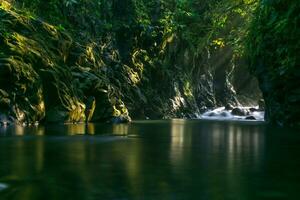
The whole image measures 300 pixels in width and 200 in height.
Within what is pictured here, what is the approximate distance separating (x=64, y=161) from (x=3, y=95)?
1892cm

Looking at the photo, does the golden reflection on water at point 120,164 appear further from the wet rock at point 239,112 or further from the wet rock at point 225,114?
the wet rock at point 225,114

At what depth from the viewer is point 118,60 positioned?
55.9m

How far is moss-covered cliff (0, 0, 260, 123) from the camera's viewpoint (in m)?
32.0

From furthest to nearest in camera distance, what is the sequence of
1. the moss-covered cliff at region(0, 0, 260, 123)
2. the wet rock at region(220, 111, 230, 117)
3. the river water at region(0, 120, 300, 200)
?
the wet rock at region(220, 111, 230, 117) < the moss-covered cliff at region(0, 0, 260, 123) < the river water at region(0, 120, 300, 200)

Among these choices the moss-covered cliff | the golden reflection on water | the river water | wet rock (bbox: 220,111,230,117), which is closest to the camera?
the river water

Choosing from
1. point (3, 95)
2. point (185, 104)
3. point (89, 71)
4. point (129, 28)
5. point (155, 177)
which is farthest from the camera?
point (185, 104)

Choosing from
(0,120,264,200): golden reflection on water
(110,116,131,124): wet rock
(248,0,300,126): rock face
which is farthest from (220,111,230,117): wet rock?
(0,120,264,200): golden reflection on water

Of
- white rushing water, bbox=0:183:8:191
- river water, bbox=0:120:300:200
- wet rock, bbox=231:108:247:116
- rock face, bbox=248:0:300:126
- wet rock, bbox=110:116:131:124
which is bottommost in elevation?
river water, bbox=0:120:300:200

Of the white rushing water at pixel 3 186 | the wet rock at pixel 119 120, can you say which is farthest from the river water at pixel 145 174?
the wet rock at pixel 119 120

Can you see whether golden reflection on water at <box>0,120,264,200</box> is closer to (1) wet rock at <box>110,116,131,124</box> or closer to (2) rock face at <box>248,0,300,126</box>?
(2) rock face at <box>248,0,300,126</box>

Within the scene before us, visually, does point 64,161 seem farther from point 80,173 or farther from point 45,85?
point 45,85

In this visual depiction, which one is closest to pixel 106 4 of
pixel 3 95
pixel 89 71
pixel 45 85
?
pixel 89 71

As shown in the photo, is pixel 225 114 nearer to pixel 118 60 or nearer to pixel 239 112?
pixel 239 112

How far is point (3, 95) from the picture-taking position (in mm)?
28766
